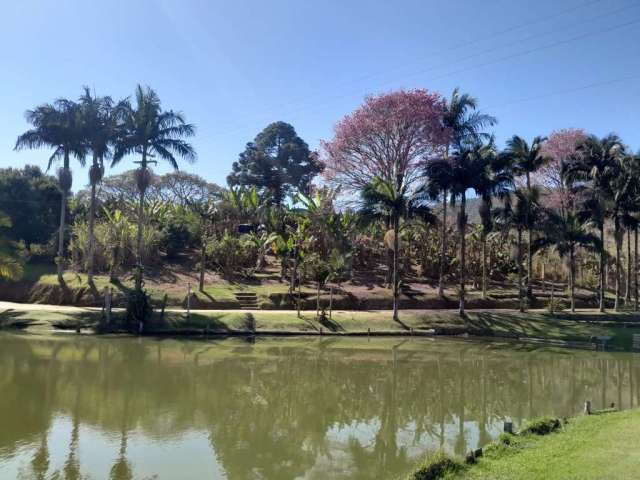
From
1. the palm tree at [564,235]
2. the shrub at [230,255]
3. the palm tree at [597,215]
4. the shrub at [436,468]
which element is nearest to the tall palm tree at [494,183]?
the palm tree at [564,235]

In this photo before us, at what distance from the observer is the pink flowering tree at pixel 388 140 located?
36.3m

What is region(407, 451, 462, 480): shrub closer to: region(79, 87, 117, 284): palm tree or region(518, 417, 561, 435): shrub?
region(518, 417, 561, 435): shrub

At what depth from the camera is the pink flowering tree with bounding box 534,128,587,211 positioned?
40875 millimetres

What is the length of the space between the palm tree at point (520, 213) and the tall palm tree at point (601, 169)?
4158 mm

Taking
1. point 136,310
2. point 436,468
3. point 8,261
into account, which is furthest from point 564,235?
point 8,261

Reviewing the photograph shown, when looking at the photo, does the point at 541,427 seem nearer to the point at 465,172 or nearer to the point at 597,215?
the point at 465,172

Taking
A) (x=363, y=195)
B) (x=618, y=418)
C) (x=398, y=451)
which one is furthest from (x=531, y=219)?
(x=398, y=451)

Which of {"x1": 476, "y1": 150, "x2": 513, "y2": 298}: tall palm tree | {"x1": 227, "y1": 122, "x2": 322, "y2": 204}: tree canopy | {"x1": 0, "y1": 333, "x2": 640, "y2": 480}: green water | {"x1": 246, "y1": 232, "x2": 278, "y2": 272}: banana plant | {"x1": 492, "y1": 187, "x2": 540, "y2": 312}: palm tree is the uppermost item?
{"x1": 227, "y1": 122, "x2": 322, "y2": 204}: tree canopy

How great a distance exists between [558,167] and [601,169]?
303 inches

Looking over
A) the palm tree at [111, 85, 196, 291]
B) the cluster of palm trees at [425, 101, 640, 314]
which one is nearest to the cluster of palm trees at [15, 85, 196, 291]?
the palm tree at [111, 85, 196, 291]

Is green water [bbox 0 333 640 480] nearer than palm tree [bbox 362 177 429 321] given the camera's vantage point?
Yes

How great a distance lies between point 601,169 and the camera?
3472cm

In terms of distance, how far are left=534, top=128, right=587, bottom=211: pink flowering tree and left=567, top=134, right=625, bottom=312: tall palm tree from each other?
4.10 meters

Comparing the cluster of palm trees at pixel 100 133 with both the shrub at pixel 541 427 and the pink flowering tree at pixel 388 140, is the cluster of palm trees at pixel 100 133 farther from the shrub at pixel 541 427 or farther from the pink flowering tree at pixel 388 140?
the shrub at pixel 541 427
